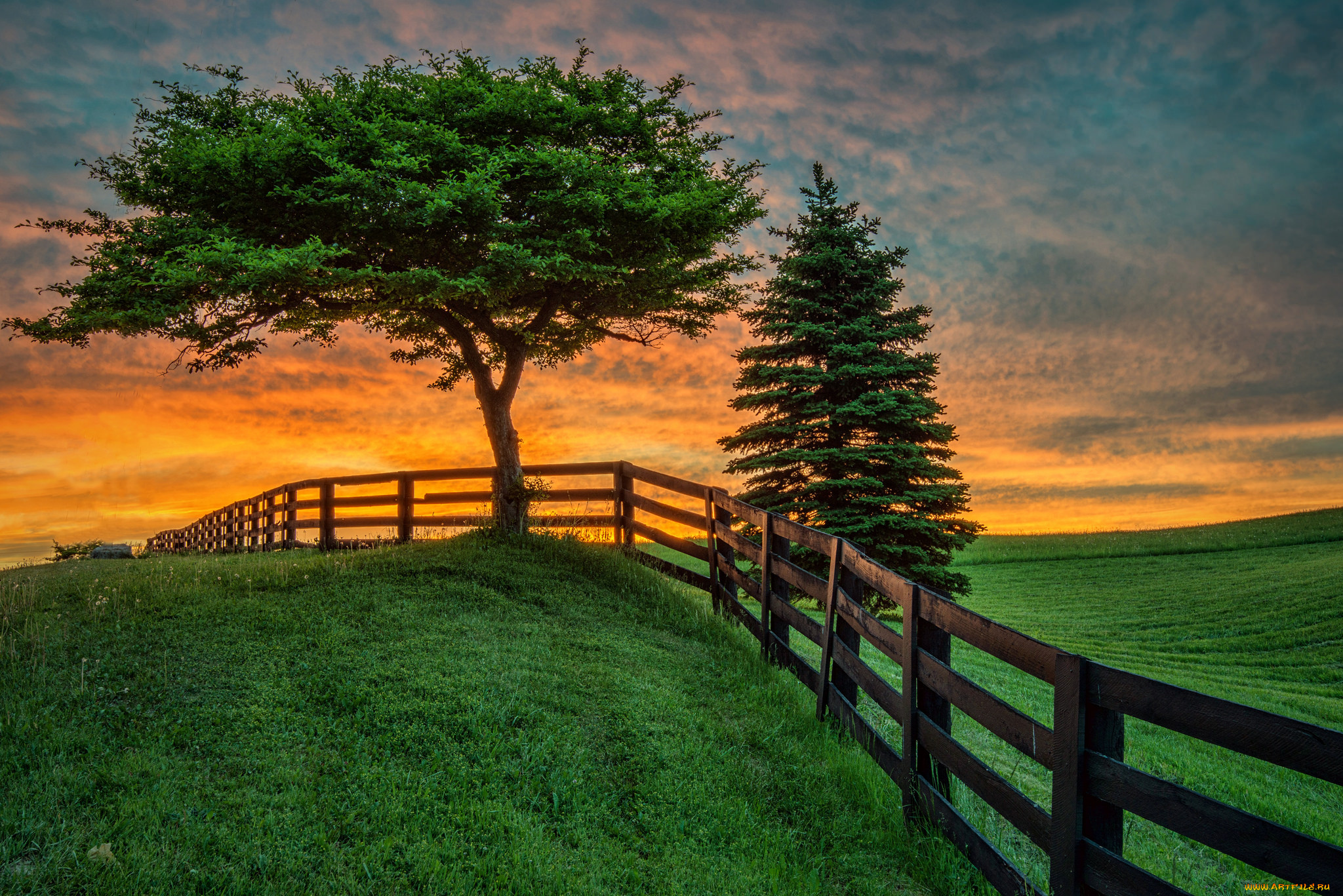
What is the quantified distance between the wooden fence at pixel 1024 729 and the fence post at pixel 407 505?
834 cm

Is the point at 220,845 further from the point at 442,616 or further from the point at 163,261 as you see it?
the point at 163,261

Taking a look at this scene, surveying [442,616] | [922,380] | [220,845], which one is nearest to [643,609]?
[442,616]

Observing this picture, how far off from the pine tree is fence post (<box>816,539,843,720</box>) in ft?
27.4

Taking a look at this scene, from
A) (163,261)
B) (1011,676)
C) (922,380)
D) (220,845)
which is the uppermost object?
(163,261)

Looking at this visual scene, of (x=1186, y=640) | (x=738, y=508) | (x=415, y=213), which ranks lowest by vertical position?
(x=1186, y=640)

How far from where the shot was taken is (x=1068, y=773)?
144 inches

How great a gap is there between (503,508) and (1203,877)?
37.7 feet

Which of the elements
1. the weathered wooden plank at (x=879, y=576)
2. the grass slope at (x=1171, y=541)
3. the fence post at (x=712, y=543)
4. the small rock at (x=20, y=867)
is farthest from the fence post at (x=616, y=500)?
the grass slope at (x=1171, y=541)

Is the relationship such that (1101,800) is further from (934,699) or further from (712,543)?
(712,543)

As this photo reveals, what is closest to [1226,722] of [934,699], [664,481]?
[934,699]

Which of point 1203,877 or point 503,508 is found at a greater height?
point 503,508

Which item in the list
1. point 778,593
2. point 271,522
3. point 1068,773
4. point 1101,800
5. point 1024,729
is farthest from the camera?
point 271,522

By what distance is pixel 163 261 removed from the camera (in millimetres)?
11547

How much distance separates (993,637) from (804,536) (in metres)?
3.38
